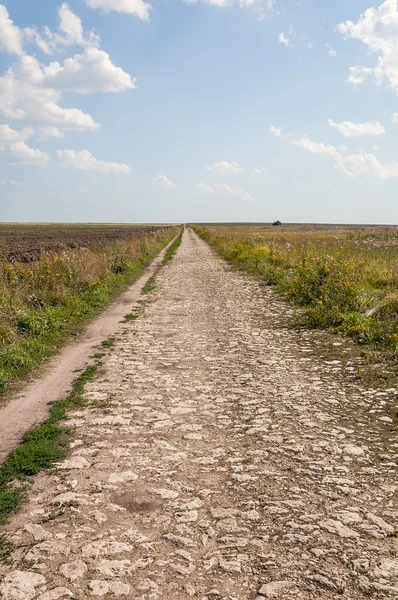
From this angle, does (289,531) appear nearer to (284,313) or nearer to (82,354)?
(82,354)

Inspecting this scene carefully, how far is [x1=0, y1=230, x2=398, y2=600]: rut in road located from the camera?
3117 millimetres

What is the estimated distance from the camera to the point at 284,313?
12.3 m

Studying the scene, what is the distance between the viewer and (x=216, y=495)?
410 centimetres

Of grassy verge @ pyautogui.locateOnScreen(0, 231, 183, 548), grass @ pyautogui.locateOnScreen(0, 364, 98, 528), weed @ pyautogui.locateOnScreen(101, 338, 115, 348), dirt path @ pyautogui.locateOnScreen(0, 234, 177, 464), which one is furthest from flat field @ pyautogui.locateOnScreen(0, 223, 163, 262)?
grass @ pyautogui.locateOnScreen(0, 364, 98, 528)

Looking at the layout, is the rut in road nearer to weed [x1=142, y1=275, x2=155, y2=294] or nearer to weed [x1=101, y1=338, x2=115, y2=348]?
weed [x1=101, y1=338, x2=115, y2=348]

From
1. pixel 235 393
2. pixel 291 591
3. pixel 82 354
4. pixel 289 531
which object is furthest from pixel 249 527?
pixel 82 354

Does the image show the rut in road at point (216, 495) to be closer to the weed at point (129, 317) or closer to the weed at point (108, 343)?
the weed at point (108, 343)

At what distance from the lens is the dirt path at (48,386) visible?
18.3ft

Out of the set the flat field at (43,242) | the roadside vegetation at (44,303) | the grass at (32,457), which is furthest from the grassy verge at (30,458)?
the flat field at (43,242)

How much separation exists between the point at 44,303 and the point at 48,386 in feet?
17.5

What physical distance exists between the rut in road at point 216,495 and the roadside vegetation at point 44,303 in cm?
177

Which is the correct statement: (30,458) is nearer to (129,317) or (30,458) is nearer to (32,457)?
(32,457)

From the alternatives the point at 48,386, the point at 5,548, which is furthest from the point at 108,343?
the point at 5,548

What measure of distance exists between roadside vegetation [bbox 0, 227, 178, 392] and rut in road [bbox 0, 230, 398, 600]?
1.77 metres
